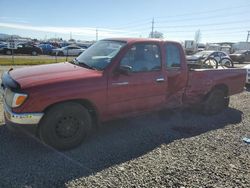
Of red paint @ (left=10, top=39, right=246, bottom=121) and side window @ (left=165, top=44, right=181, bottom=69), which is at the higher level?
side window @ (left=165, top=44, right=181, bottom=69)

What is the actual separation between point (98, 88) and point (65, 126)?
0.80 metres

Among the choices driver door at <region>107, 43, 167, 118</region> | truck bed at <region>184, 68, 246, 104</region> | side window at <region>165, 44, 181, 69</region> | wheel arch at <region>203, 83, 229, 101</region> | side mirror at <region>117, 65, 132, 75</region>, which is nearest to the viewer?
side mirror at <region>117, 65, 132, 75</region>

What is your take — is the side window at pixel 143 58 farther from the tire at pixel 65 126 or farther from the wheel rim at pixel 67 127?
the wheel rim at pixel 67 127

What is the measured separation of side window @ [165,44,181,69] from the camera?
17.0 feet

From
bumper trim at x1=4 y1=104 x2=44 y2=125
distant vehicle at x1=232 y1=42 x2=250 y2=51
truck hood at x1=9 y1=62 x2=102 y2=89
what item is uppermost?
distant vehicle at x1=232 y1=42 x2=250 y2=51

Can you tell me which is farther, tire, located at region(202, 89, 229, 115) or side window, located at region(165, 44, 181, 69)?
tire, located at region(202, 89, 229, 115)

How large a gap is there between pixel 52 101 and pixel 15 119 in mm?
580

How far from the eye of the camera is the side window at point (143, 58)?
182 inches

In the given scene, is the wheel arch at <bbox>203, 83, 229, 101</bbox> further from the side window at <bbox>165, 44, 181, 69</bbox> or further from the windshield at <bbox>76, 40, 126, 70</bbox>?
the windshield at <bbox>76, 40, 126, 70</bbox>

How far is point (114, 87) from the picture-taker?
4328mm

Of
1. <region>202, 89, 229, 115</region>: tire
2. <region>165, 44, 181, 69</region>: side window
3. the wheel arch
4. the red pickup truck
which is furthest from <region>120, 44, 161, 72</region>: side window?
<region>202, 89, 229, 115</region>: tire

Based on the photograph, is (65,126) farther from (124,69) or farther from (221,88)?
(221,88)

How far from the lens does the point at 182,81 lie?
543 cm

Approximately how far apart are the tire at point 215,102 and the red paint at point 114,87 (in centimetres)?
32
